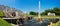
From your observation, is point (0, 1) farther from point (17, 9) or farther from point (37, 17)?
point (37, 17)

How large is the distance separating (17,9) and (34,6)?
0.37 meters

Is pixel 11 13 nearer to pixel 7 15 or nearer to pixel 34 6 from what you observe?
pixel 7 15

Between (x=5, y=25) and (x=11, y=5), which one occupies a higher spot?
(x=11, y=5)

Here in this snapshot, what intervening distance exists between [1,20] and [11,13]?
287 millimetres

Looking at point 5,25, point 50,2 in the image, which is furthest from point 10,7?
point 50,2

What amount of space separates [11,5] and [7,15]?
232mm

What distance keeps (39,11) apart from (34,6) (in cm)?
15

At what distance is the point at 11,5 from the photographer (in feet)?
18.9

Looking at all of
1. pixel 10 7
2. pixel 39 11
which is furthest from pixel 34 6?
pixel 10 7

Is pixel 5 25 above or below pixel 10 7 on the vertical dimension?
below

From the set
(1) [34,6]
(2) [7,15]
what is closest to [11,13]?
(2) [7,15]

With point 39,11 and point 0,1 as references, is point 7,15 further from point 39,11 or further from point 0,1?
point 39,11

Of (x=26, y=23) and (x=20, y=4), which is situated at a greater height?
(x=20, y=4)

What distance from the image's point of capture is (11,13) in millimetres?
5711
